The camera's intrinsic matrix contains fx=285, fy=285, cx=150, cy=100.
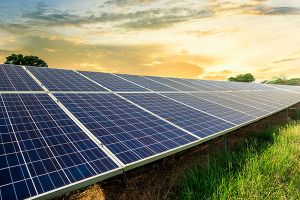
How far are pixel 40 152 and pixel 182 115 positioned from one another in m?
5.36

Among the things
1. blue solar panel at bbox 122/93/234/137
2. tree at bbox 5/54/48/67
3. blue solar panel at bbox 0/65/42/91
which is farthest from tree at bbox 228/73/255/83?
blue solar panel at bbox 0/65/42/91

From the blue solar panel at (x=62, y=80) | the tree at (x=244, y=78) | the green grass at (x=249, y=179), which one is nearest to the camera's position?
the green grass at (x=249, y=179)

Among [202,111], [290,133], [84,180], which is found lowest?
[290,133]

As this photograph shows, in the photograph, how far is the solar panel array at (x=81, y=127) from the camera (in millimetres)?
4863

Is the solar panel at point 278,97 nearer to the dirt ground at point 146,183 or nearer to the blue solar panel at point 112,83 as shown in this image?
the dirt ground at point 146,183

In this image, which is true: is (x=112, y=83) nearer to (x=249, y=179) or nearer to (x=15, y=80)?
(x=15, y=80)

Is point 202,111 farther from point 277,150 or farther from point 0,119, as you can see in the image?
point 0,119

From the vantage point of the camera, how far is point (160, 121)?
854 centimetres

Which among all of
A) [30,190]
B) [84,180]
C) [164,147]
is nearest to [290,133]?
[164,147]

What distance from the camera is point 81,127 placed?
6805 mm

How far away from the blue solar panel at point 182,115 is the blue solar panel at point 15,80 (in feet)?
10.6

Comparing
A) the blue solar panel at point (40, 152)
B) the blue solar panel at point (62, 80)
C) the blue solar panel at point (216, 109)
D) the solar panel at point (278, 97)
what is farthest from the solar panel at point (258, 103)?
the blue solar panel at point (40, 152)

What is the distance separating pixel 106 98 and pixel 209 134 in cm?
357

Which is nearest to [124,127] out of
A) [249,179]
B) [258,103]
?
[249,179]
